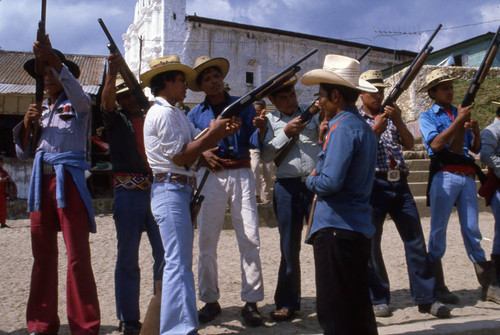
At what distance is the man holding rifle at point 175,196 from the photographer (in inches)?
119

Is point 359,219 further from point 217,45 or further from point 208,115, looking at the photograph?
point 217,45

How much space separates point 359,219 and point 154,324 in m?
1.56

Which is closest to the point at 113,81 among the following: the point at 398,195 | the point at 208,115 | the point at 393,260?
the point at 208,115

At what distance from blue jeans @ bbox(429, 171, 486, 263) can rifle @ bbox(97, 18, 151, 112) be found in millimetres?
2903

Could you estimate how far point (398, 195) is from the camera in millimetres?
4043

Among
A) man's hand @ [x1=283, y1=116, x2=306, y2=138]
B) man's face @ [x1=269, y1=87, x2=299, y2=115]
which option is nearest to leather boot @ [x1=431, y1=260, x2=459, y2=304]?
man's hand @ [x1=283, y1=116, x2=306, y2=138]

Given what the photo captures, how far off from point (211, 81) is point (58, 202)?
1673 millimetres

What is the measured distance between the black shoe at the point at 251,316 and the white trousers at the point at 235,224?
3.1 inches

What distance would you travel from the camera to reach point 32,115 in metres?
3.41

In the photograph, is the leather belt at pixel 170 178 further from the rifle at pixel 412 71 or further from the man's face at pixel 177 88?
the rifle at pixel 412 71

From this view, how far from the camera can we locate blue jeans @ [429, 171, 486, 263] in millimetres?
4242

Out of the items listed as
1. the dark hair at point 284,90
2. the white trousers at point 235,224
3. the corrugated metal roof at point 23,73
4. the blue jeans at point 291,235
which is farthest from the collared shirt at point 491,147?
the corrugated metal roof at point 23,73

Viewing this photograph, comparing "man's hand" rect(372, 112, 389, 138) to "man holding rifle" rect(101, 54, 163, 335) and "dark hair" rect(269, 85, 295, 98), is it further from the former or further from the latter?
"man holding rifle" rect(101, 54, 163, 335)

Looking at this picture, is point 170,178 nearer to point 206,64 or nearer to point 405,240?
point 206,64
